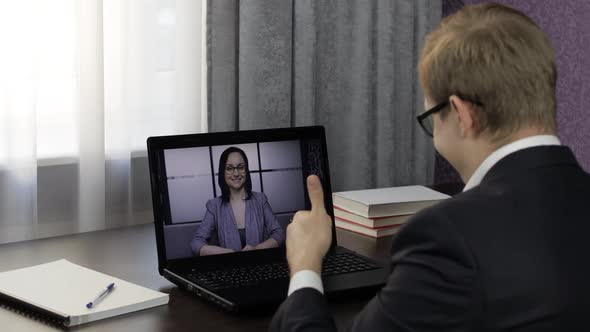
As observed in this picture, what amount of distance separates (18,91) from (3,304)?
25.9 inches

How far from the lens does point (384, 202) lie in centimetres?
197

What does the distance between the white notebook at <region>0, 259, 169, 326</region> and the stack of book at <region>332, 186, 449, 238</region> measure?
0.64 m

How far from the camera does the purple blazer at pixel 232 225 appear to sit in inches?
64.1

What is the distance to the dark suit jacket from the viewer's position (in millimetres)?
997

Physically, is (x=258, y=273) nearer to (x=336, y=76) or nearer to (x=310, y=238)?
(x=310, y=238)

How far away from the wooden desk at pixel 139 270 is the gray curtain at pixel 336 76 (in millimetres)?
502

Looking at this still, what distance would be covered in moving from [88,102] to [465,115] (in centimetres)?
118

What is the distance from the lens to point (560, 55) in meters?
2.69

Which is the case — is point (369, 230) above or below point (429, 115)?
below

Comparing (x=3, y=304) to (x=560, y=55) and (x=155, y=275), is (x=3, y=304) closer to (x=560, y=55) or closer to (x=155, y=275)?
(x=155, y=275)

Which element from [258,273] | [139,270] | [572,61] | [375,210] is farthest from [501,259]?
[572,61]

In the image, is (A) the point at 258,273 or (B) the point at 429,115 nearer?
(B) the point at 429,115

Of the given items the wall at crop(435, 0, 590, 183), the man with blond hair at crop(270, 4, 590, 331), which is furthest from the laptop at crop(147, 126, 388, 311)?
the wall at crop(435, 0, 590, 183)

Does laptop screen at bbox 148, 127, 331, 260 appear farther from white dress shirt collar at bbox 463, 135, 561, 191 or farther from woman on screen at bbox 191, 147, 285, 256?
white dress shirt collar at bbox 463, 135, 561, 191
